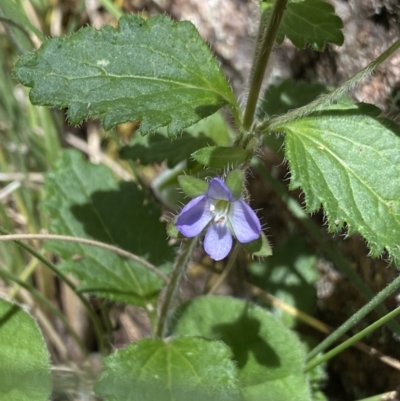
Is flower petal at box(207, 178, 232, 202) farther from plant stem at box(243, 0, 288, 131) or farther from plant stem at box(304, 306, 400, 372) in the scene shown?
plant stem at box(304, 306, 400, 372)

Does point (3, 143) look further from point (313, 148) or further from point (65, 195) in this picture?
point (313, 148)

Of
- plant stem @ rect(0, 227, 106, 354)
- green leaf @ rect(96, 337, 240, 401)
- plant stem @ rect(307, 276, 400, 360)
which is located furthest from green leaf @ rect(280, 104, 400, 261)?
plant stem @ rect(0, 227, 106, 354)

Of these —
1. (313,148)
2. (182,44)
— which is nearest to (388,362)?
→ (313,148)

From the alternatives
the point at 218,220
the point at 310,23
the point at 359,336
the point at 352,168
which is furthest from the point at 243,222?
the point at 310,23

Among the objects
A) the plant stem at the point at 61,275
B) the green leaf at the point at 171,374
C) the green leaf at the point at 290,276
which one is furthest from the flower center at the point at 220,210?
the green leaf at the point at 290,276

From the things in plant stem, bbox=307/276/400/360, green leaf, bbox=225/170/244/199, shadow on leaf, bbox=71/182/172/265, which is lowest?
plant stem, bbox=307/276/400/360

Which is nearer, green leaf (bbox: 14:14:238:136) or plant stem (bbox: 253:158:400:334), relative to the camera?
green leaf (bbox: 14:14:238:136)
